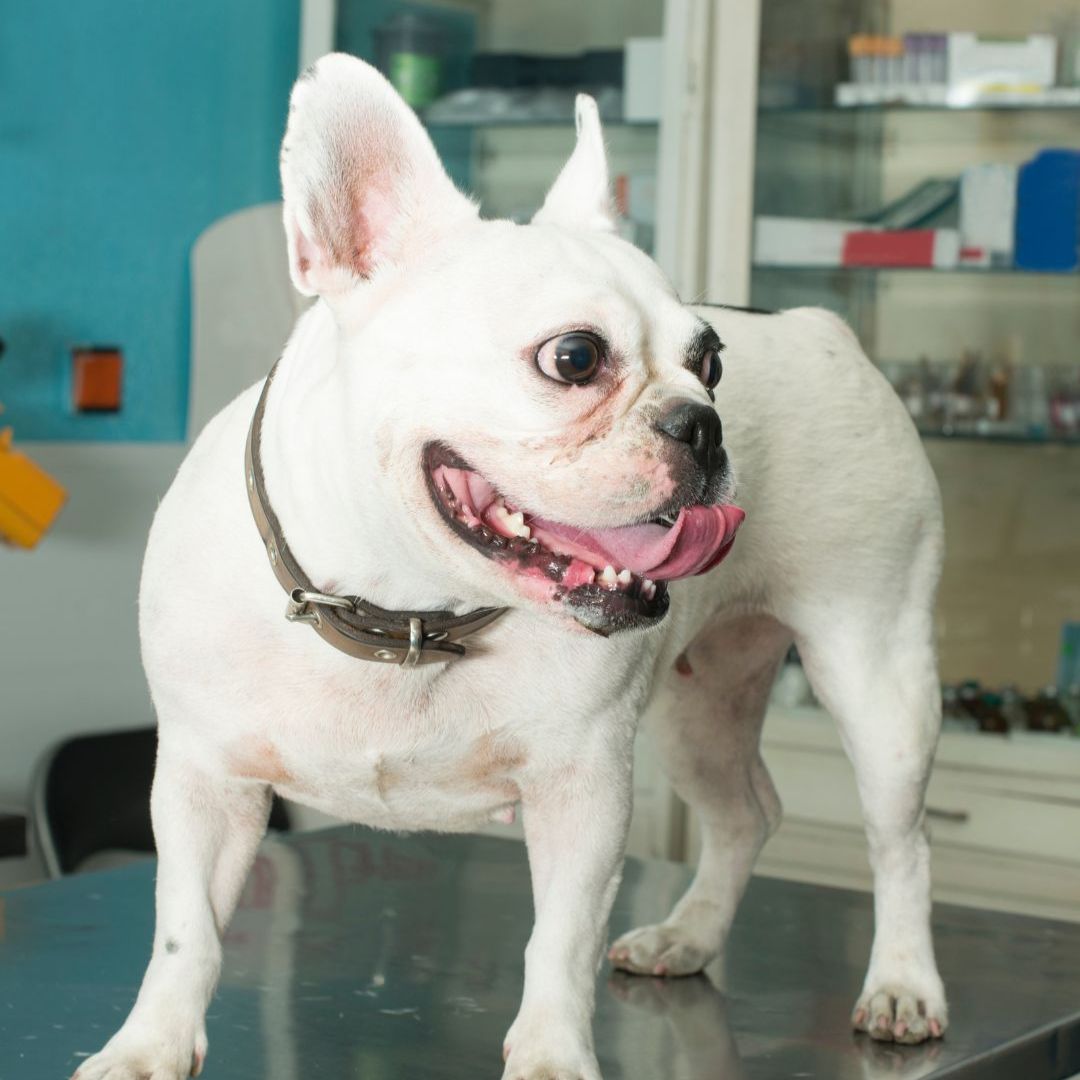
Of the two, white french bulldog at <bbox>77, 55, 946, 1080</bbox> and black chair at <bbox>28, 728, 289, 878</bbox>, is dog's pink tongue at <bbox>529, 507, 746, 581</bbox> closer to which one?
white french bulldog at <bbox>77, 55, 946, 1080</bbox>

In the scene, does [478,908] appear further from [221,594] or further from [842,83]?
[842,83]

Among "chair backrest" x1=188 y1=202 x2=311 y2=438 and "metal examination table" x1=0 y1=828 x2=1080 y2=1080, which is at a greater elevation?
"chair backrest" x1=188 y1=202 x2=311 y2=438

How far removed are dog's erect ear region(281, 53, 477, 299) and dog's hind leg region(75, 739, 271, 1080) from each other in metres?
0.36

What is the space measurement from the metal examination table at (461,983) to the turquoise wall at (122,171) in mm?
1307

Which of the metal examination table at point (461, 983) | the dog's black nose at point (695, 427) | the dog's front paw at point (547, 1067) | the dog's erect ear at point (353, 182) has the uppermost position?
the dog's erect ear at point (353, 182)

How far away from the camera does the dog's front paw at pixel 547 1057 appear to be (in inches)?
45.6

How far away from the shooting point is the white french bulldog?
101 centimetres

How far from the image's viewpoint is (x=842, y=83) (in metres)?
3.25

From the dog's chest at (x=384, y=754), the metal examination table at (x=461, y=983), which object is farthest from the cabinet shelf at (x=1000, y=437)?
the dog's chest at (x=384, y=754)

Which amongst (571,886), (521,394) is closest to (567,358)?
(521,394)

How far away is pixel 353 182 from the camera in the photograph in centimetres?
110

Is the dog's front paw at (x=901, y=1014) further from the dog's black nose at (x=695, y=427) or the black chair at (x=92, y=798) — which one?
the black chair at (x=92, y=798)

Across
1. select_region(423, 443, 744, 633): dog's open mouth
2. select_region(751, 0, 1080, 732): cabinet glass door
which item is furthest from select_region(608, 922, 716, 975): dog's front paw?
select_region(751, 0, 1080, 732): cabinet glass door

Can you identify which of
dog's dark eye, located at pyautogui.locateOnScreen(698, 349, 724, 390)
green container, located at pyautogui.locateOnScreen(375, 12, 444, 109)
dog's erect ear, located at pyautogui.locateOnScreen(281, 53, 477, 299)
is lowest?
dog's dark eye, located at pyautogui.locateOnScreen(698, 349, 724, 390)
